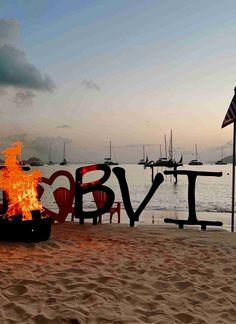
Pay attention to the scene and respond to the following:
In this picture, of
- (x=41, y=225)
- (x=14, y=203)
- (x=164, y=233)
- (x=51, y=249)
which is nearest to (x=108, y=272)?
(x=51, y=249)

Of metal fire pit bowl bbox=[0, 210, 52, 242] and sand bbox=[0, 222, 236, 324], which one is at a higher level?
metal fire pit bowl bbox=[0, 210, 52, 242]

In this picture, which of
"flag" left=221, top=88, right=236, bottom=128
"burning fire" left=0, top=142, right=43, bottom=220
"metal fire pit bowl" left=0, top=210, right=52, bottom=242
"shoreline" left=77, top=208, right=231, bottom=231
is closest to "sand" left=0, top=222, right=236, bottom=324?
"metal fire pit bowl" left=0, top=210, right=52, bottom=242

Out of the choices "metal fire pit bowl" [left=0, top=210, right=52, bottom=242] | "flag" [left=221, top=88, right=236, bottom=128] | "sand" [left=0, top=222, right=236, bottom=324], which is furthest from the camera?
"flag" [left=221, top=88, right=236, bottom=128]

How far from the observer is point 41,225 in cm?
860

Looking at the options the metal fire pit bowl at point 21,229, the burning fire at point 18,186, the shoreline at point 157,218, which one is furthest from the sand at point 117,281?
the shoreline at point 157,218

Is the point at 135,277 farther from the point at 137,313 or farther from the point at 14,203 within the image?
the point at 14,203

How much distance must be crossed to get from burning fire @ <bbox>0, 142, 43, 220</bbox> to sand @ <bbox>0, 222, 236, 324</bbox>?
0.96 meters

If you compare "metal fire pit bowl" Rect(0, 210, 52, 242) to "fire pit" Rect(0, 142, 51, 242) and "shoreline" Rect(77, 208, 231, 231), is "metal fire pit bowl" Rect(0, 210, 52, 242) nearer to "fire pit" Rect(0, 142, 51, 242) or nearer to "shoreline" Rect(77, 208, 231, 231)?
"fire pit" Rect(0, 142, 51, 242)

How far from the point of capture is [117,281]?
18.7 feet

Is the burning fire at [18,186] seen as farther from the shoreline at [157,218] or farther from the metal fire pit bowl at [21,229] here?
the shoreline at [157,218]

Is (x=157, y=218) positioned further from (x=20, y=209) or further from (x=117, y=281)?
(x=117, y=281)

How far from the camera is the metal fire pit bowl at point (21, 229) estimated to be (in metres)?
8.47

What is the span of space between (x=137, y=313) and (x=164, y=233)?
21.3 ft

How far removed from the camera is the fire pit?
334 inches
